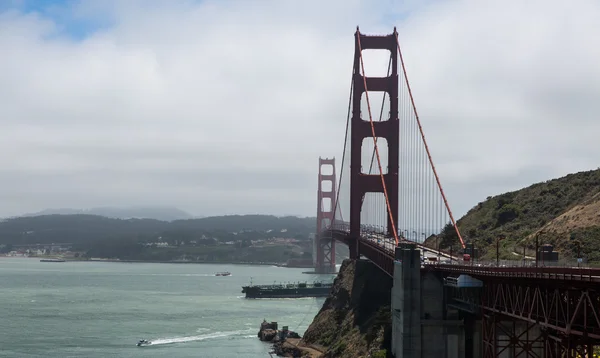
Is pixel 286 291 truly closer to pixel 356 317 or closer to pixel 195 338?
pixel 195 338

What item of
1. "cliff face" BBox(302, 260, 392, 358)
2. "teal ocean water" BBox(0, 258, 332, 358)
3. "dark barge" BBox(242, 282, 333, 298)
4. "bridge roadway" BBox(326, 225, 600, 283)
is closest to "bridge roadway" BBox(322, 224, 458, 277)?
"bridge roadway" BBox(326, 225, 600, 283)

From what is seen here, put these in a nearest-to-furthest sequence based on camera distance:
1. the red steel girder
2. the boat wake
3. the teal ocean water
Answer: the red steel girder → the teal ocean water → the boat wake

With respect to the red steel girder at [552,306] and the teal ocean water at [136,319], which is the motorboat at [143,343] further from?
the red steel girder at [552,306]

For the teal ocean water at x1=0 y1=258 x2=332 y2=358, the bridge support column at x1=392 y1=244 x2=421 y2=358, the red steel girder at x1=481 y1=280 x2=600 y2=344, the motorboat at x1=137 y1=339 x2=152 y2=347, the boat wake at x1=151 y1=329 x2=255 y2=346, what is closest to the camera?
the red steel girder at x1=481 y1=280 x2=600 y2=344

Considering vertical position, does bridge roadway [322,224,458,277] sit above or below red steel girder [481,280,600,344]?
above

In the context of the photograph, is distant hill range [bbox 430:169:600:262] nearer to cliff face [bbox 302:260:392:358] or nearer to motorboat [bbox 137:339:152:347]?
cliff face [bbox 302:260:392:358]

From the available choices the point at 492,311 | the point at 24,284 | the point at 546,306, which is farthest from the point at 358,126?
the point at 24,284

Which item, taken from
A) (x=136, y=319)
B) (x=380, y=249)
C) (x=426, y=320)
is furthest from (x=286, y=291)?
(x=426, y=320)
